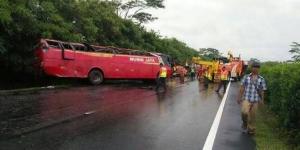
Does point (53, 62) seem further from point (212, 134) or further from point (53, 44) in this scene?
point (212, 134)

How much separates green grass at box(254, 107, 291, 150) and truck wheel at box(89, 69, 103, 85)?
13.6m

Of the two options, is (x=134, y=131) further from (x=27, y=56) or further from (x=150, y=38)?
(x=150, y=38)

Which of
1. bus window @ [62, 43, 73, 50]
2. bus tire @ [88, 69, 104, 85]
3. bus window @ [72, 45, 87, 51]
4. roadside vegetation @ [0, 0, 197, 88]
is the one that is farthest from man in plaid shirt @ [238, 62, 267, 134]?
bus tire @ [88, 69, 104, 85]

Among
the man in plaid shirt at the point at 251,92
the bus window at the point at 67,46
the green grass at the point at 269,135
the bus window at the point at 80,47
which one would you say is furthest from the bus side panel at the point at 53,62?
the man in plaid shirt at the point at 251,92

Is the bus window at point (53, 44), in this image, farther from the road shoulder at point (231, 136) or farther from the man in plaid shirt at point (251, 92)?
the man in plaid shirt at point (251, 92)

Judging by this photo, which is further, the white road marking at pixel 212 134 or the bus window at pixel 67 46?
the bus window at pixel 67 46

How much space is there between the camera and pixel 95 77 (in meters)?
27.4

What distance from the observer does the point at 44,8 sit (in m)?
25.4

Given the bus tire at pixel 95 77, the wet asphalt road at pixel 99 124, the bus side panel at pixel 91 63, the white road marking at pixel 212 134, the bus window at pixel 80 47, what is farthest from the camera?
the bus tire at pixel 95 77

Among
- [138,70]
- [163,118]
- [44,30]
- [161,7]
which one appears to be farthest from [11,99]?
[161,7]

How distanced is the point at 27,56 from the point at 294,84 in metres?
17.2

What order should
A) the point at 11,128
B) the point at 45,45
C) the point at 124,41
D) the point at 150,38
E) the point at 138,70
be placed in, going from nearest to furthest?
the point at 11,128 < the point at 45,45 < the point at 138,70 < the point at 124,41 < the point at 150,38

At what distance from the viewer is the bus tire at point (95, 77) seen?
88.5 feet

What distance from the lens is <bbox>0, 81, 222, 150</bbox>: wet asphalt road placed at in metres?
8.91
